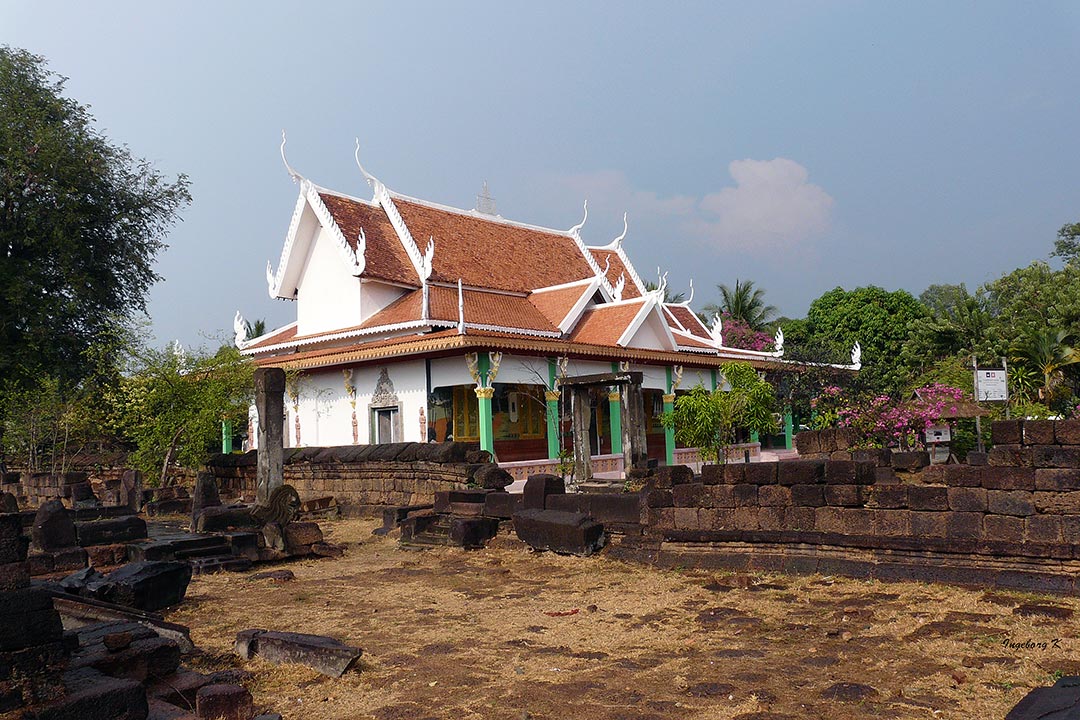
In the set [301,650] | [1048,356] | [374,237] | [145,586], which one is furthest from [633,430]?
[1048,356]

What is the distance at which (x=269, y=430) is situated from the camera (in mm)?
13117

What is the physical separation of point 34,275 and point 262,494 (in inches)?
638

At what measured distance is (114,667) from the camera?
4996 mm

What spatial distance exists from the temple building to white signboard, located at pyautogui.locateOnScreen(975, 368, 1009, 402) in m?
7.82

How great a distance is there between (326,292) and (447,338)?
275 inches

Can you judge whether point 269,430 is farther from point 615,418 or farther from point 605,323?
point 605,323

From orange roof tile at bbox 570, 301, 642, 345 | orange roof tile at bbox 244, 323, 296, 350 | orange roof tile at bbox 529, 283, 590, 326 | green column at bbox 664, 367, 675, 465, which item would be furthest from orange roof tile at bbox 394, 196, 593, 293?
green column at bbox 664, 367, 675, 465

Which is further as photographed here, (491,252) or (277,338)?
(491,252)

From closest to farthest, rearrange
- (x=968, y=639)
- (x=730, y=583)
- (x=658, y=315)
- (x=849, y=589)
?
(x=968, y=639) < (x=849, y=589) < (x=730, y=583) < (x=658, y=315)

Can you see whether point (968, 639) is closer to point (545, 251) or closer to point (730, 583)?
point (730, 583)

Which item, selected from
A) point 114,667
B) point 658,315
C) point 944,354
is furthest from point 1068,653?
point 944,354

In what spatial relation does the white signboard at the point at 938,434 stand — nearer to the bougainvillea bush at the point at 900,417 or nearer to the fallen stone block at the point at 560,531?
the bougainvillea bush at the point at 900,417

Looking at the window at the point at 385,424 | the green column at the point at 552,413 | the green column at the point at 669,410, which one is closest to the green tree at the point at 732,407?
the green column at the point at 552,413

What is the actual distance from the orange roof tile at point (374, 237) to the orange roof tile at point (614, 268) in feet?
28.2
